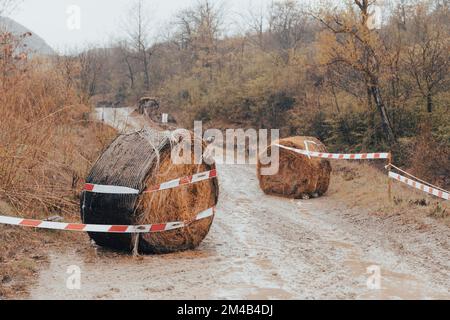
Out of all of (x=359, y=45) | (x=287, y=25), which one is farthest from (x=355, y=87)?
(x=287, y=25)

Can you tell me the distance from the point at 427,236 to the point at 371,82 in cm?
1164

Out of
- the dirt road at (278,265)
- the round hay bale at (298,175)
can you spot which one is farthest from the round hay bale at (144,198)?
the round hay bale at (298,175)

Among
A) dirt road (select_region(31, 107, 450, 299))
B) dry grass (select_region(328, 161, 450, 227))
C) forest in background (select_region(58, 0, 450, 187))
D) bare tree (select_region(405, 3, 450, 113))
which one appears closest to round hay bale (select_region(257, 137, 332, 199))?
dry grass (select_region(328, 161, 450, 227))

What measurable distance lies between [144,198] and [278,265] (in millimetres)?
2007

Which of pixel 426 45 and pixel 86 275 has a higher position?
pixel 426 45

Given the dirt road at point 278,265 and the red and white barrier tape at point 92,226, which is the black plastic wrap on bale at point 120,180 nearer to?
the red and white barrier tape at point 92,226

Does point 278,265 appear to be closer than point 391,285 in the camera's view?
No

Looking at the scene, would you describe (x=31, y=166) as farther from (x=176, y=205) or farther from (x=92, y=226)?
(x=176, y=205)

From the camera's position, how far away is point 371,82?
744 inches

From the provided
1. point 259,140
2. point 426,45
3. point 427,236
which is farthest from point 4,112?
point 259,140

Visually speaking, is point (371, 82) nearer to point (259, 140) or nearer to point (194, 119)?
point (259, 140)

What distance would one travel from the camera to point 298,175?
12844 mm

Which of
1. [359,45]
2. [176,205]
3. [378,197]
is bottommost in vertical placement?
[378,197]

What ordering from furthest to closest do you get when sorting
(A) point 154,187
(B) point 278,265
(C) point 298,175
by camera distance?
(C) point 298,175, (A) point 154,187, (B) point 278,265
